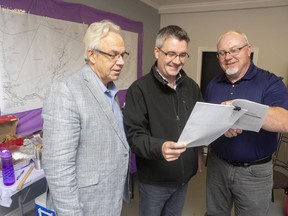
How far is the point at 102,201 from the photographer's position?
104cm

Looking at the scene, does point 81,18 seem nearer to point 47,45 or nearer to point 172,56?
point 47,45

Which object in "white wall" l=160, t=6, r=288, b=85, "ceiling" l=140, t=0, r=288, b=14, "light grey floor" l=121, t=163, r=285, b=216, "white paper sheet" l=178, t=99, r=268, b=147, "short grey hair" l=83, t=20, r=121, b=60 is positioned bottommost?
"light grey floor" l=121, t=163, r=285, b=216

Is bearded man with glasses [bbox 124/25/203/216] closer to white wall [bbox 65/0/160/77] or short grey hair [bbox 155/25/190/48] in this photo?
short grey hair [bbox 155/25/190/48]

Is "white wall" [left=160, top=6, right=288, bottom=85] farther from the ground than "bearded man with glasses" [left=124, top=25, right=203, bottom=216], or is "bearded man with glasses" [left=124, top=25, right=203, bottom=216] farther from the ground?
"white wall" [left=160, top=6, right=288, bottom=85]

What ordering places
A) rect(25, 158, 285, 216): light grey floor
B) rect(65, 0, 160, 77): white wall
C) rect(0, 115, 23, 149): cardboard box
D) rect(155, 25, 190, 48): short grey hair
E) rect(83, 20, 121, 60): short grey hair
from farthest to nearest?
1. rect(65, 0, 160, 77): white wall
2. rect(25, 158, 285, 216): light grey floor
3. rect(0, 115, 23, 149): cardboard box
4. rect(155, 25, 190, 48): short grey hair
5. rect(83, 20, 121, 60): short grey hair

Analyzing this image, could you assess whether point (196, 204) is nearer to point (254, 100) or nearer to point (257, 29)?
point (254, 100)

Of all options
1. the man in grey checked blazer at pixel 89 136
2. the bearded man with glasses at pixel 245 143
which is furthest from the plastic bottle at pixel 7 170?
the bearded man with glasses at pixel 245 143

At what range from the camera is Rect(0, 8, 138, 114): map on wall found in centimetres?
175

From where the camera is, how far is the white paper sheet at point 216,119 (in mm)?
916

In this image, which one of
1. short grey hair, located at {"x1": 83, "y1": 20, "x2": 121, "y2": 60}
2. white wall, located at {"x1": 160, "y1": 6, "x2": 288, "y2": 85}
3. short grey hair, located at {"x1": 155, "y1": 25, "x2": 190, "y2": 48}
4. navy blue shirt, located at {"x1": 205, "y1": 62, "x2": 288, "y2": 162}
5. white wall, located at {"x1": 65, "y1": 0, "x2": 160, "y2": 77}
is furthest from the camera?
white wall, located at {"x1": 160, "y1": 6, "x2": 288, "y2": 85}

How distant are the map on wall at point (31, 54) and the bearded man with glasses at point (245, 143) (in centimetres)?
151

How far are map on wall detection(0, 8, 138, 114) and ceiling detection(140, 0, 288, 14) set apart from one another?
1792 mm

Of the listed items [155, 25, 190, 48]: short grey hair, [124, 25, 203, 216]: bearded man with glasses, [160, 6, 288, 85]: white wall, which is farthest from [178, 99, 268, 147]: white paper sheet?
[160, 6, 288, 85]: white wall

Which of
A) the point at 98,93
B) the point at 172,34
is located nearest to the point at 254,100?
the point at 172,34
